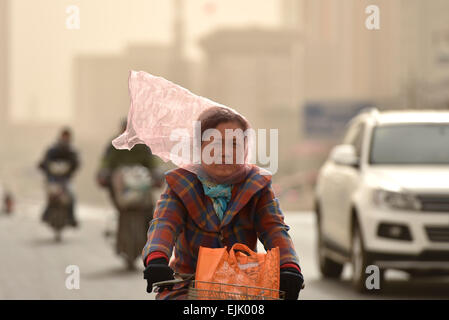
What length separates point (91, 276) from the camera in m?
13.5

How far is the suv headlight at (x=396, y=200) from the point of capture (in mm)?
10695

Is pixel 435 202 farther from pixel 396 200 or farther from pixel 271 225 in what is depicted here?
pixel 271 225

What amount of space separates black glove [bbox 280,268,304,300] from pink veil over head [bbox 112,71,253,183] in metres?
0.50

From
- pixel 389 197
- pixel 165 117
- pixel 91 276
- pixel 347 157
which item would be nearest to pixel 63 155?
pixel 91 276

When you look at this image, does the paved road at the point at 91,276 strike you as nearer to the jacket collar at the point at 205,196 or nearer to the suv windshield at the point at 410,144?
the suv windshield at the point at 410,144

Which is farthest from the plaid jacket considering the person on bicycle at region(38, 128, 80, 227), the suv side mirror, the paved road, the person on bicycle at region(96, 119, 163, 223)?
the person on bicycle at region(38, 128, 80, 227)

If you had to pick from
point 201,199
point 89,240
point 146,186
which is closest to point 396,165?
point 146,186

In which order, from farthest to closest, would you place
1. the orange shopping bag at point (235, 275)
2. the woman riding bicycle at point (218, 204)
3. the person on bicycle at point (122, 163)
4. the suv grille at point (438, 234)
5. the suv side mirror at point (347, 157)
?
the person on bicycle at point (122, 163), the suv side mirror at point (347, 157), the suv grille at point (438, 234), the woman riding bicycle at point (218, 204), the orange shopping bag at point (235, 275)

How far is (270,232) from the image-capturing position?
3891mm

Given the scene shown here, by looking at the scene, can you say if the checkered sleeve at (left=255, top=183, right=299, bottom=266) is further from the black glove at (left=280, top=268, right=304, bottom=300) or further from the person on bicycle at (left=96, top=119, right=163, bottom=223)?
the person on bicycle at (left=96, top=119, right=163, bottom=223)

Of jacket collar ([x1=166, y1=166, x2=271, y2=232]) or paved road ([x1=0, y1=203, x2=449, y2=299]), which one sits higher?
jacket collar ([x1=166, y1=166, x2=271, y2=232])

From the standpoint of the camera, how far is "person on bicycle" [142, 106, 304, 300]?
3.88 meters

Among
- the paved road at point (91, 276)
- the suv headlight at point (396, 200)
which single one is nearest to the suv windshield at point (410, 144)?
the suv headlight at point (396, 200)
